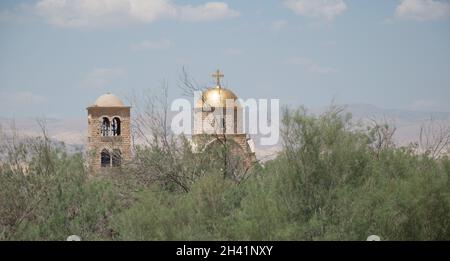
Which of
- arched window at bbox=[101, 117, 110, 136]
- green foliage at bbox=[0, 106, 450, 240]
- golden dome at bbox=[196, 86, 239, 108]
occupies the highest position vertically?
golden dome at bbox=[196, 86, 239, 108]

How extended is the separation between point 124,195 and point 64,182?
193 cm

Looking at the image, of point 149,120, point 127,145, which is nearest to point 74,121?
point 127,145

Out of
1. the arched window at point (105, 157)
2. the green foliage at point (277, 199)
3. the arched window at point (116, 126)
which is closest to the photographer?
the green foliage at point (277, 199)

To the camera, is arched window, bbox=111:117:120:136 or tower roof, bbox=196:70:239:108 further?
arched window, bbox=111:117:120:136

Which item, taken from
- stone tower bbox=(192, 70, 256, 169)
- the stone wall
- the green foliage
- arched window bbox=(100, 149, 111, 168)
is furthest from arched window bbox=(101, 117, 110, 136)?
the green foliage

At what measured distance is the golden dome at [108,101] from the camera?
41.4 metres

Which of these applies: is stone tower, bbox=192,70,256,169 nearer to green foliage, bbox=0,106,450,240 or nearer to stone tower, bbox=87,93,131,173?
stone tower, bbox=87,93,131,173

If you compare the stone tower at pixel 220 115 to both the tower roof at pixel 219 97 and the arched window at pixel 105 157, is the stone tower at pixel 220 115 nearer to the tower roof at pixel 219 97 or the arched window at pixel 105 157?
the tower roof at pixel 219 97

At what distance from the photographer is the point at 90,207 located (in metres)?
20.8

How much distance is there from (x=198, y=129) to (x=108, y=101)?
8.43 meters

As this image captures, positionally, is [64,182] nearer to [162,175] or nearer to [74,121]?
[162,175]

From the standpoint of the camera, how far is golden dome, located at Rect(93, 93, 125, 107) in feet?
136

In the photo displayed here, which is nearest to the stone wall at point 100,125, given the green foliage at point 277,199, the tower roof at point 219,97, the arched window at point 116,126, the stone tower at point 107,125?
the stone tower at point 107,125
